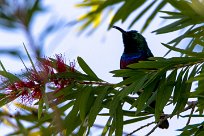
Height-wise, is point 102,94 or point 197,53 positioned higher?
point 197,53

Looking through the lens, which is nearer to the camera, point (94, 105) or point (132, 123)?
point (94, 105)

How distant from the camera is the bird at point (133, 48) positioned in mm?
3187

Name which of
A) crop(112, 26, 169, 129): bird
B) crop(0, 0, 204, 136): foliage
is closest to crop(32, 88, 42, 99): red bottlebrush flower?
crop(0, 0, 204, 136): foliage

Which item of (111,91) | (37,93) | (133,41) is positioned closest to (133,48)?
(133,41)

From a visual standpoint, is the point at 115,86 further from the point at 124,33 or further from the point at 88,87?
the point at 124,33

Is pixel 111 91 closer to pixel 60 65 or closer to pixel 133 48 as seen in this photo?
pixel 60 65

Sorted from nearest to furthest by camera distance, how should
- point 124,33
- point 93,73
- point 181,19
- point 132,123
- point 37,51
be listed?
point 37,51 → point 93,73 → point 132,123 → point 181,19 → point 124,33

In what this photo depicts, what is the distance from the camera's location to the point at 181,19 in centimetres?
233

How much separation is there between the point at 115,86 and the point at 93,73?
3.9 inches

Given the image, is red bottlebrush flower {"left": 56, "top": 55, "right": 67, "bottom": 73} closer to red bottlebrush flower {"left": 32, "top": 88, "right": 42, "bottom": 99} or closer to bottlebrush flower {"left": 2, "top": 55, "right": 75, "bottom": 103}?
bottlebrush flower {"left": 2, "top": 55, "right": 75, "bottom": 103}

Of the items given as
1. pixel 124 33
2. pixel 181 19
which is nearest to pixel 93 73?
pixel 181 19

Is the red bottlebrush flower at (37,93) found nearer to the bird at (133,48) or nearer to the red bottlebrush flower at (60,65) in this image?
the red bottlebrush flower at (60,65)

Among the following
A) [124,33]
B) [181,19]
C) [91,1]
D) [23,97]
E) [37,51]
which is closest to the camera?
[37,51]

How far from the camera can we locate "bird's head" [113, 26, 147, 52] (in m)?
3.39
